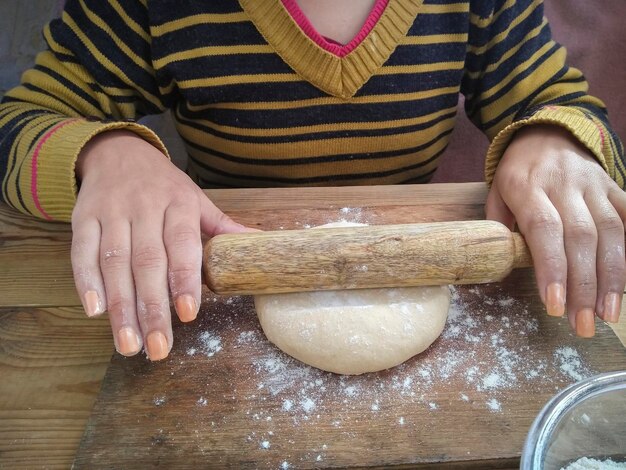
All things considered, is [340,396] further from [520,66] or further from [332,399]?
[520,66]

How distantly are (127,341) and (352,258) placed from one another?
27 cm

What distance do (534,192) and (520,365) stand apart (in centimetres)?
22

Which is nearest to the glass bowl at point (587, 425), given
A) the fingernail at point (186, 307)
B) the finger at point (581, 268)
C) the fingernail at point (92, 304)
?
the finger at point (581, 268)

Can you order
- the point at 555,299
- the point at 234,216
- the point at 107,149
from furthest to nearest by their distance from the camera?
the point at 234,216 < the point at 107,149 < the point at 555,299

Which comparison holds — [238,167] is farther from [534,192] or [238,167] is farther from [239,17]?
[534,192]

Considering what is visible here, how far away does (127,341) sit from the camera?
21.8 inches

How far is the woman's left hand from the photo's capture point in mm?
627

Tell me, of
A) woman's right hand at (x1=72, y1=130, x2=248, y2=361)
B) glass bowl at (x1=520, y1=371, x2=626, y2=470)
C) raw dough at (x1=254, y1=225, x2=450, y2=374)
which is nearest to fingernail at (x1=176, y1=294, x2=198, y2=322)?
woman's right hand at (x1=72, y1=130, x2=248, y2=361)

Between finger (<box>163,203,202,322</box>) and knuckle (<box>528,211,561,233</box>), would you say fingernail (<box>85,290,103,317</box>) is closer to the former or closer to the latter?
finger (<box>163,203,202,322</box>)

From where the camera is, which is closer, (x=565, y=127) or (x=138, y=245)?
(x=138, y=245)

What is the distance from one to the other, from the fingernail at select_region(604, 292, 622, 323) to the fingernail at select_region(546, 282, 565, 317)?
56 millimetres

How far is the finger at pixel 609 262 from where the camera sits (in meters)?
0.63

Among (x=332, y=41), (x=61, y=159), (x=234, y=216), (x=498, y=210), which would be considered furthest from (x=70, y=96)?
(x=498, y=210)

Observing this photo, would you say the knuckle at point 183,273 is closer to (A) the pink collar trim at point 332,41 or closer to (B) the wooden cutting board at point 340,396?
(B) the wooden cutting board at point 340,396
